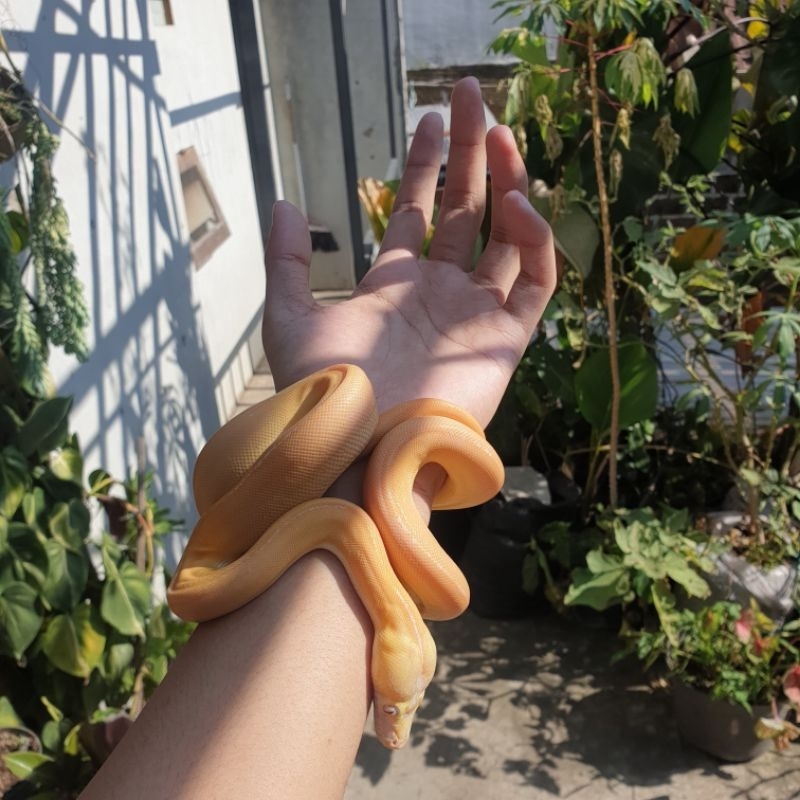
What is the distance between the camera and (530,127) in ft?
8.45

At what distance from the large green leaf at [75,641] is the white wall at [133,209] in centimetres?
58

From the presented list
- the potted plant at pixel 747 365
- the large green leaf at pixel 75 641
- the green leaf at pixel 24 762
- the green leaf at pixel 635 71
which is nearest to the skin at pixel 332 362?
the green leaf at pixel 635 71

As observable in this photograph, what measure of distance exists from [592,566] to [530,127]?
1611mm

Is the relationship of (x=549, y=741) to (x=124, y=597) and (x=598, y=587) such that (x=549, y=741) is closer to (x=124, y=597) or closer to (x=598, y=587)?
(x=598, y=587)

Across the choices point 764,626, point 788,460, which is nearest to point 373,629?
point 764,626

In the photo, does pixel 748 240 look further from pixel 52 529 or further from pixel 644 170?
pixel 52 529

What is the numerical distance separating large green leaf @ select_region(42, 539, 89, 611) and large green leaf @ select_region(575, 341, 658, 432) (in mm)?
1790

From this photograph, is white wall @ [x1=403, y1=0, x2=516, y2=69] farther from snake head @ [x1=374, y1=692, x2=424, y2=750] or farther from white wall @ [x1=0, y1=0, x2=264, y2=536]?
snake head @ [x1=374, y1=692, x2=424, y2=750]

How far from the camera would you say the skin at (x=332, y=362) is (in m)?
0.83

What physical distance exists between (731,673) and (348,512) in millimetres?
1576

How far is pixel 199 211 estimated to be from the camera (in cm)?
398

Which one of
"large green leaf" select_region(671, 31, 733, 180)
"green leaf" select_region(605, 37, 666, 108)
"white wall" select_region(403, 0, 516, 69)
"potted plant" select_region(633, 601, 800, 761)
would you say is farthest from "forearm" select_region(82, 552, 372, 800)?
"white wall" select_region(403, 0, 516, 69)

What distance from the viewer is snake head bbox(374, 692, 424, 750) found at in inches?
41.3

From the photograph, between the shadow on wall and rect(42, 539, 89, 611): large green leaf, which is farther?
the shadow on wall
